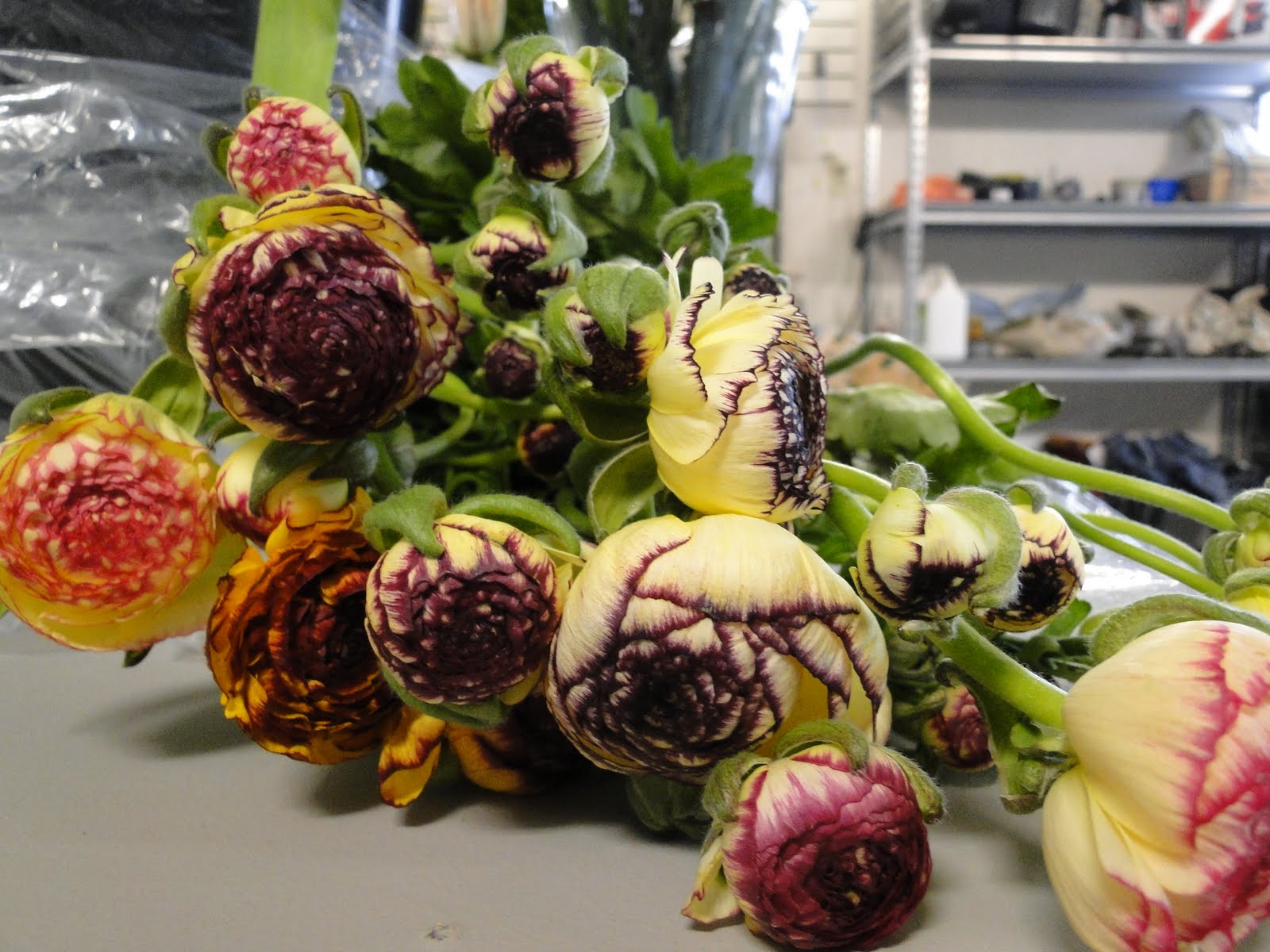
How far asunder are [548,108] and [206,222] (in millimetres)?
105

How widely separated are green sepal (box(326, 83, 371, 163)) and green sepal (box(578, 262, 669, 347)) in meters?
0.17

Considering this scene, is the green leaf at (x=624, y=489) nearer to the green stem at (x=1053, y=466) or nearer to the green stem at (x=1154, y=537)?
the green stem at (x=1053, y=466)

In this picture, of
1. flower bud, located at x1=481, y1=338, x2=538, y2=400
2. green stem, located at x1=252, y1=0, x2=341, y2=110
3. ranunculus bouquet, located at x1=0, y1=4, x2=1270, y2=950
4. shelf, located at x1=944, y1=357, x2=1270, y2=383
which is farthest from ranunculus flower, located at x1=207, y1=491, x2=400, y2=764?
shelf, located at x1=944, y1=357, x2=1270, y2=383

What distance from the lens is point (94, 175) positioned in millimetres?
509

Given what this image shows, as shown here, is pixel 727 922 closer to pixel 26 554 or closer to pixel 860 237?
pixel 26 554

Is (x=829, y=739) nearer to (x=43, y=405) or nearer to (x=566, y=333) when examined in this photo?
(x=566, y=333)

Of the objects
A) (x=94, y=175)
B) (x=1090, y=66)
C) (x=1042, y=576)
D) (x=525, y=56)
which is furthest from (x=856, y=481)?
(x=1090, y=66)

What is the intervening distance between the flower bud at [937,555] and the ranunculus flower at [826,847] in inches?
1.5

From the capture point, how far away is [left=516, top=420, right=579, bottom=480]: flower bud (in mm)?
371

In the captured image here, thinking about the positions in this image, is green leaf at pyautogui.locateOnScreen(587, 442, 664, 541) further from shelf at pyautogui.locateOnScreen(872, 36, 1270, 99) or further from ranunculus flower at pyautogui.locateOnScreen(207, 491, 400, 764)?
shelf at pyautogui.locateOnScreen(872, 36, 1270, 99)

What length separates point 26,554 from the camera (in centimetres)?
28

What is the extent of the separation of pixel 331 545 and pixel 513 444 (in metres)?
0.14

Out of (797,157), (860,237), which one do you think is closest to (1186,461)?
(860,237)

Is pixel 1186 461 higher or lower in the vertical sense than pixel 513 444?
lower
